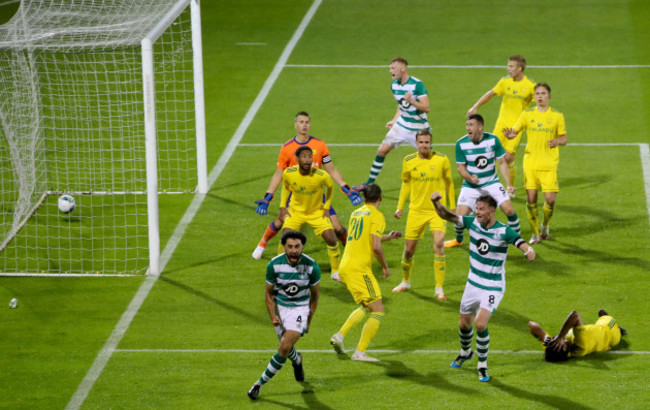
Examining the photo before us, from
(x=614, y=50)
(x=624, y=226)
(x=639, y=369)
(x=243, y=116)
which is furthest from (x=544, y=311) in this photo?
(x=614, y=50)

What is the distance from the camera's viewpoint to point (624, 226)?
15664 millimetres

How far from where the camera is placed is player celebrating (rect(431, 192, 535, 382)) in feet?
35.0

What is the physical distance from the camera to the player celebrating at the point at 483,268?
10.7m

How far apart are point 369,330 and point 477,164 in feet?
10.9

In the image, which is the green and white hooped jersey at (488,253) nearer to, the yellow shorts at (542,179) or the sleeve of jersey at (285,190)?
the sleeve of jersey at (285,190)

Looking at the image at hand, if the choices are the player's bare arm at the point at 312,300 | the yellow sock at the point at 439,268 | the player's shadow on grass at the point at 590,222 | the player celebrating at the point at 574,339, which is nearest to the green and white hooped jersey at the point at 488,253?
the player celebrating at the point at 574,339

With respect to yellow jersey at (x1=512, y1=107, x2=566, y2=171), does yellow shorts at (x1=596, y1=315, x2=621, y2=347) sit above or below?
below

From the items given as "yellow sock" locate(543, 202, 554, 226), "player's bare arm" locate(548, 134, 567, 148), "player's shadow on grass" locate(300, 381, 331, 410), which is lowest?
"player's shadow on grass" locate(300, 381, 331, 410)

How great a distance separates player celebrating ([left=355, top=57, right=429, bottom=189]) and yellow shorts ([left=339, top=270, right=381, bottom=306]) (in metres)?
5.11

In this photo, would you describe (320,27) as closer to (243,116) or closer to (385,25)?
(385,25)

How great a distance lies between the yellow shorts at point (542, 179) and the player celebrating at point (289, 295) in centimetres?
542

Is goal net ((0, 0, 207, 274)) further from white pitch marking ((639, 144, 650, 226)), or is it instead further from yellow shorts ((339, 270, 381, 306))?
white pitch marking ((639, 144, 650, 226))

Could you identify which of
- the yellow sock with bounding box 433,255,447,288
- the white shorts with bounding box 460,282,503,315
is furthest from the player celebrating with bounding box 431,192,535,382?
the yellow sock with bounding box 433,255,447,288

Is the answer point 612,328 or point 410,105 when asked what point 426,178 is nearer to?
point 612,328
